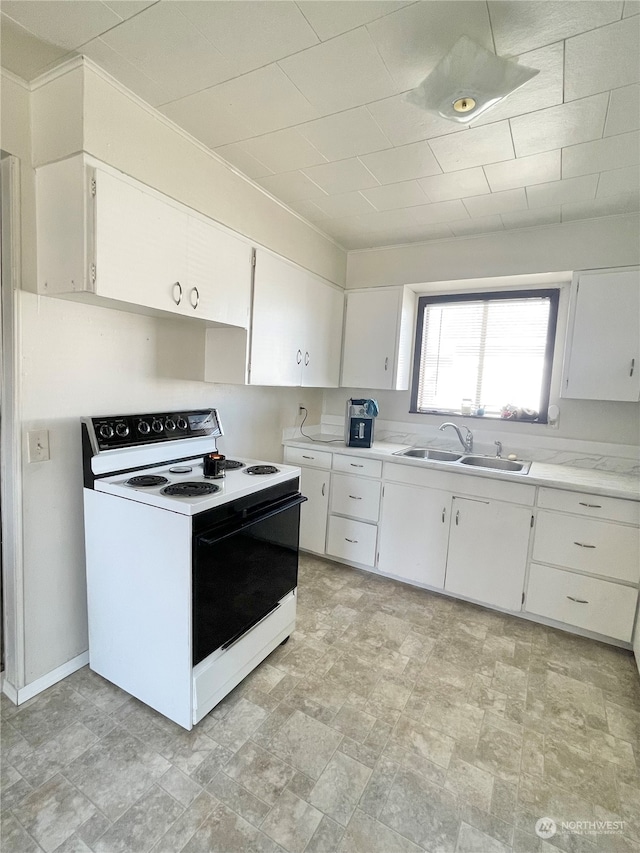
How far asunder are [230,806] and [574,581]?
2041 millimetres

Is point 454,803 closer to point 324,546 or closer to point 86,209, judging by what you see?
point 324,546

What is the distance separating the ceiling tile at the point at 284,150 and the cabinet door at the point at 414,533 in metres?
1.98

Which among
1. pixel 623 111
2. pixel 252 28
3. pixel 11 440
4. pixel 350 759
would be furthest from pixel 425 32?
pixel 350 759

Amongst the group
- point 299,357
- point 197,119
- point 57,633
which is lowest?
point 57,633

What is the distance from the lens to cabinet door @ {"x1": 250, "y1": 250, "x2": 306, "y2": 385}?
7.91ft

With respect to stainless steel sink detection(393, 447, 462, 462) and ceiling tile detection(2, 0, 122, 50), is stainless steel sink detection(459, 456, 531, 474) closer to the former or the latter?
stainless steel sink detection(393, 447, 462, 462)

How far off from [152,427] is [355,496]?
151 centimetres

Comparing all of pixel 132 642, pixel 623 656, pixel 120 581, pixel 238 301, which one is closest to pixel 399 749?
pixel 132 642

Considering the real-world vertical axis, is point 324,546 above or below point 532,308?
below

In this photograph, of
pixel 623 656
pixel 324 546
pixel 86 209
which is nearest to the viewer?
pixel 86 209

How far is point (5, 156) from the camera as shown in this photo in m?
1.55

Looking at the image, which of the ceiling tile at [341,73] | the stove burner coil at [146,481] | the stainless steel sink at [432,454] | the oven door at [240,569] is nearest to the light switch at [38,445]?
the stove burner coil at [146,481]

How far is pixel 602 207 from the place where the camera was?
237 centimetres

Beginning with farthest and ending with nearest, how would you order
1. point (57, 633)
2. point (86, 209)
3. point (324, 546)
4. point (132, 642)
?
point (324, 546)
point (57, 633)
point (132, 642)
point (86, 209)
